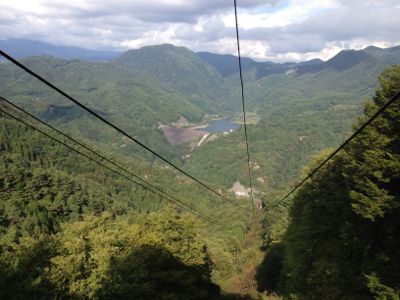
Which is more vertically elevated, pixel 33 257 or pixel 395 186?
pixel 395 186

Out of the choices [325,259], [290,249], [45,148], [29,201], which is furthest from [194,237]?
[45,148]

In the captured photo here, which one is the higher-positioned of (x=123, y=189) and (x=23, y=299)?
(x=23, y=299)

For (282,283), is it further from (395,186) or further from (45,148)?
(45,148)

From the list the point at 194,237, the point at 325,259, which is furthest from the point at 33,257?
the point at 325,259

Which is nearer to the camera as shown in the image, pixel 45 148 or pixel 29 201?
pixel 29 201

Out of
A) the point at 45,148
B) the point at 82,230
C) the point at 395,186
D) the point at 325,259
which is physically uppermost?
the point at 395,186

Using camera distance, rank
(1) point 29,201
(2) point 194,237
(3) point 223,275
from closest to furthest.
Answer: (2) point 194,237 → (3) point 223,275 → (1) point 29,201

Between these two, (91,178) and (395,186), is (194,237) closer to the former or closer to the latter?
(395,186)

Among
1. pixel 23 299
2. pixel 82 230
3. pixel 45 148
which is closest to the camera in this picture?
pixel 23 299

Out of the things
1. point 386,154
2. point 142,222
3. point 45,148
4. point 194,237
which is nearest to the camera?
point 386,154
